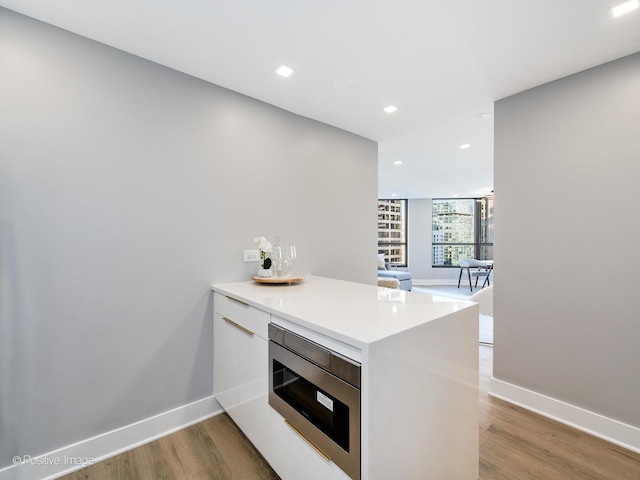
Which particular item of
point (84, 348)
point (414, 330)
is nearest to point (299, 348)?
Result: point (414, 330)

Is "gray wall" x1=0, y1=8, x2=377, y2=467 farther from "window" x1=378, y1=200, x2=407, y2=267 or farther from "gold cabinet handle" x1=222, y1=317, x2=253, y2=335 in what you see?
"window" x1=378, y1=200, x2=407, y2=267

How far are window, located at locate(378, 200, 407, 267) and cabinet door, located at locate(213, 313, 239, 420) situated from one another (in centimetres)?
723

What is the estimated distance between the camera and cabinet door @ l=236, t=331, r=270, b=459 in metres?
1.55

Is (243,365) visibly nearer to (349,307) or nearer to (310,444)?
(310,444)

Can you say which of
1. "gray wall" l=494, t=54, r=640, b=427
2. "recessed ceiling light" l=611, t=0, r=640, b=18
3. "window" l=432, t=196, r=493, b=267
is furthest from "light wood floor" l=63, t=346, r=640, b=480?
"window" l=432, t=196, r=493, b=267

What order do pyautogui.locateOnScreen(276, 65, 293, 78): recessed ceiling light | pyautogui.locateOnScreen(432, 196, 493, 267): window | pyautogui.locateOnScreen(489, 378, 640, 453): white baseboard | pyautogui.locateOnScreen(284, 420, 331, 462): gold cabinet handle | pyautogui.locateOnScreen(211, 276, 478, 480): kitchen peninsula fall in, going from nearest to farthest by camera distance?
1. pyautogui.locateOnScreen(211, 276, 478, 480): kitchen peninsula
2. pyautogui.locateOnScreen(284, 420, 331, 462): gold cabinet handle
3. pyautogui.locateOnScreen(489, 378, 640, 453): white baseboard
4. pyautogui.locateOnScreen(276, 65, 293, 78): recessed ceiling light
5. pyautogui.locateOnScreen(432, 196, 493, 267): window

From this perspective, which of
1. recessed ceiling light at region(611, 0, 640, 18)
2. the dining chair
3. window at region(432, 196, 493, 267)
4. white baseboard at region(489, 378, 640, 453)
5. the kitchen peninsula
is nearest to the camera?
the kitchen peninsula

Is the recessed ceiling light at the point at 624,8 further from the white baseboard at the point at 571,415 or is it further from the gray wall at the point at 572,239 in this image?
the white baseboard at the point at 571,415

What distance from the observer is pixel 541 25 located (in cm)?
157

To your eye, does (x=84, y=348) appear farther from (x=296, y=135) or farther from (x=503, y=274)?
(x=503, y=274)

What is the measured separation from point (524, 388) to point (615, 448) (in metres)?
0.54

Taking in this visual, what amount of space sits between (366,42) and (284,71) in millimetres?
597

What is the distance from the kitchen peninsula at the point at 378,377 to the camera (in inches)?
39.9

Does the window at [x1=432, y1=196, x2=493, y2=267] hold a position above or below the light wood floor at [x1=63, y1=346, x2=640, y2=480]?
above
